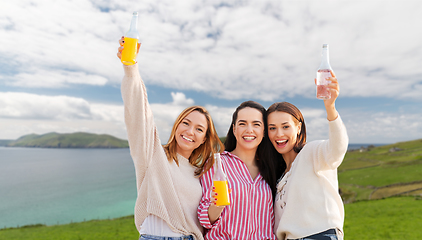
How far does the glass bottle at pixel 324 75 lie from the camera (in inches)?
138

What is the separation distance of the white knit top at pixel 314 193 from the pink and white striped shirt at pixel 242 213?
0.35 m

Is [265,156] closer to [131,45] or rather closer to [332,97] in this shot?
[332,97]

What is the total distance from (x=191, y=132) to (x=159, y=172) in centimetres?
88

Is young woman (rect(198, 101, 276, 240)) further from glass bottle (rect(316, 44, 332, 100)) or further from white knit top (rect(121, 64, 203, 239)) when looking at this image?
glass bottle (rect(316, 44, 332, 100))

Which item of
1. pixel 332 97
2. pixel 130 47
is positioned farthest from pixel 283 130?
pixel 130 47

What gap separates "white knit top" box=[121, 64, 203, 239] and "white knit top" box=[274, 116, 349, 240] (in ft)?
4.58

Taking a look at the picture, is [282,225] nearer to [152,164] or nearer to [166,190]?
[166,190]

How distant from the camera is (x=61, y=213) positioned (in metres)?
66.9

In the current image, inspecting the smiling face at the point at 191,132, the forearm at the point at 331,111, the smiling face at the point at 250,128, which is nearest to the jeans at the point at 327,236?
the forearm at the point at 331,111

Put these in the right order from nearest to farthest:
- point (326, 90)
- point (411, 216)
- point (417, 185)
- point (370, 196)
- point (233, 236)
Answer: point (326, 90)
point (233, 236)
point (411, 216)
point (417, 185)
point (370, 196)

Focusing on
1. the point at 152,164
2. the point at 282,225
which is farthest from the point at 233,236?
the point at 152,164

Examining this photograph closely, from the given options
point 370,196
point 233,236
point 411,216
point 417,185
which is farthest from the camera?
point 370,196

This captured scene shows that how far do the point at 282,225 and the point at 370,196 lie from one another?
142 ft

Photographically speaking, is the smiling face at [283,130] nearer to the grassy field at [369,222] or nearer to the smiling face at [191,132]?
the smiling face at [191,132]
